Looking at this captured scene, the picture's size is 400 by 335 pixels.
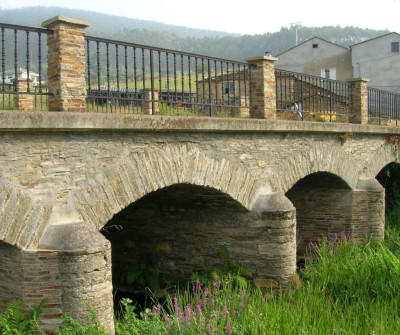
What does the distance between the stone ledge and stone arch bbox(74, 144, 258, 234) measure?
30 centimetres

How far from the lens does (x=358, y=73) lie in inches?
1159

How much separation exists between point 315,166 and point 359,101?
3111mm

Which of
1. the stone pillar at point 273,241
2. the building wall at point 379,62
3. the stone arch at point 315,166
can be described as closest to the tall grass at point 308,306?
the stone pillar at point 273,241

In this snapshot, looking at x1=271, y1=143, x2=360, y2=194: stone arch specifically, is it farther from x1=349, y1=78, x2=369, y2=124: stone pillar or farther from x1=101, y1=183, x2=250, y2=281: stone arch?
x1=349, y1=78, x2=369, y2=124: stone pillar

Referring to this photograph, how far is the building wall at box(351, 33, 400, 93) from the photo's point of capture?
27.9 m

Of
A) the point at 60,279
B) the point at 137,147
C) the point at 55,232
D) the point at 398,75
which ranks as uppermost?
the point at 398,75

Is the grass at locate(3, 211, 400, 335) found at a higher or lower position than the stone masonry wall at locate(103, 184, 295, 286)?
lower

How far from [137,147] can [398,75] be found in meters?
25.6

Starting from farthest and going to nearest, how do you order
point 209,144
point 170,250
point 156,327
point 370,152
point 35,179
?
point 370,152
point 170,250
point 209,144
point 156,327
point 35,179

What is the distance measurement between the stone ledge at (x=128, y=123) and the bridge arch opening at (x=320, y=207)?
2624 millimetres

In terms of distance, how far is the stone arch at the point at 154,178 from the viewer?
205 inches

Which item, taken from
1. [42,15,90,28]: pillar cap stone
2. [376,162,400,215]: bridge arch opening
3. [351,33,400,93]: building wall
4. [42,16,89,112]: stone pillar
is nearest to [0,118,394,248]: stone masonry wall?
[42,16,89,112]: stone pillar

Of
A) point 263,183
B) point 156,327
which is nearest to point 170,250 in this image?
point 263,183

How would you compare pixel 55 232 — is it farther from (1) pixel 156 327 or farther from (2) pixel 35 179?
(1) pixel 156 327
